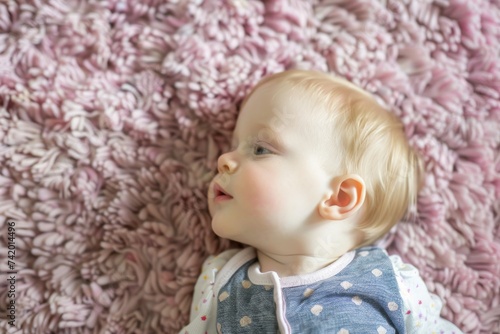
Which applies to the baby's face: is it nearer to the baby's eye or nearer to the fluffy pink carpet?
the baby's eye

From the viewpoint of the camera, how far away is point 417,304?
2.89 ft

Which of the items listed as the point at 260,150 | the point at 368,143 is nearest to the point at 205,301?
the point at 260,150

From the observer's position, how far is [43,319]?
0.94 m

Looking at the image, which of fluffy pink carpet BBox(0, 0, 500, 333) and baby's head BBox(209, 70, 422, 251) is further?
fluffy pink carpet BBox(0, 0, 500, 333)

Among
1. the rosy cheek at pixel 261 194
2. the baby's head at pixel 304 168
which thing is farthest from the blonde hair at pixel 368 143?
the rosy cheek at pixel 261 194

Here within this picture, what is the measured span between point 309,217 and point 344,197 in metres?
0.06

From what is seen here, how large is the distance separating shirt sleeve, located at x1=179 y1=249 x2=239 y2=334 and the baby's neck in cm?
8

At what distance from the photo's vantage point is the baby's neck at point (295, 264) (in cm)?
88

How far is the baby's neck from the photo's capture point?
2.90ft

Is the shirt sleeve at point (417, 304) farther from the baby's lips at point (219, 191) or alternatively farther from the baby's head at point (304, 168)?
the baby's lips at point (219, 191)

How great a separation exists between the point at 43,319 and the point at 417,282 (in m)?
0.64

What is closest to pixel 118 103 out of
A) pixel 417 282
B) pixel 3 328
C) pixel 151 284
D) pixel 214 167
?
pixel 214 167

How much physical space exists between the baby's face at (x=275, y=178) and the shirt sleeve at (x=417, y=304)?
0.60 ft

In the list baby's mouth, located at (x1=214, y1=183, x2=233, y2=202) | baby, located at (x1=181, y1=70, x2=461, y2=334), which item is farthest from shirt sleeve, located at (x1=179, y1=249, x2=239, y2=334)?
baby's mouth, located at (x1=214, y1=183, x2=233, y2=202)
